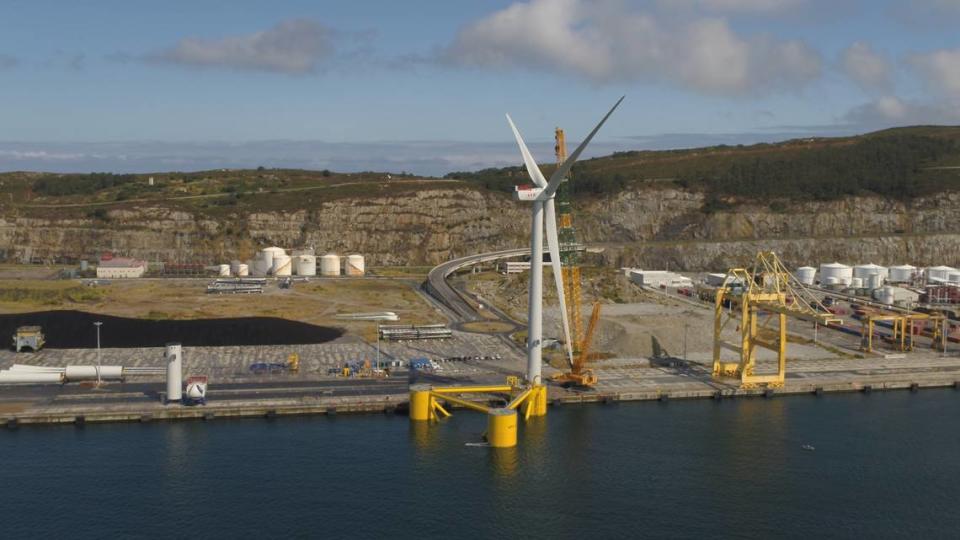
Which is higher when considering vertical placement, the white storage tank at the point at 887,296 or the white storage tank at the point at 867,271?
the white storage tank at the point at 867,271

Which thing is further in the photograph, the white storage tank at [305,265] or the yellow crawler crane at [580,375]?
the white storage tank at [305,265]

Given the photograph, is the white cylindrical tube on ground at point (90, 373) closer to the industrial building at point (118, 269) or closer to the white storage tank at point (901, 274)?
the industrial building at point (118, 269)

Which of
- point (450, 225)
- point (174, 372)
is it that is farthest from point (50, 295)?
point (450, 225)

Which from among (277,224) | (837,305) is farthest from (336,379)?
(277,224)

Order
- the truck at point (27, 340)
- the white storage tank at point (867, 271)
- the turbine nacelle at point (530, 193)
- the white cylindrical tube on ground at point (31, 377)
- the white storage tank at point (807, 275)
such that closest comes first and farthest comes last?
1. the turbine nacelle at point (530, 193)
2. the white cylindrical tube on ground at point (31, 377)
3. the truck at point (27, 340)
4. the white storage tank at point (867, 271)
5. the white storage tank at point (807, 275)

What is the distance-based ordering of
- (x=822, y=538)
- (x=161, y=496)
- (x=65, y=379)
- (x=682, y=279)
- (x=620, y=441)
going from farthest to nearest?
(x=682, y=279) → (x=65, y=379) → (x=620, y=441) → (x=161, y=496) → (x=822, y=538)

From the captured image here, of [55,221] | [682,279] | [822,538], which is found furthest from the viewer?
[55,221]

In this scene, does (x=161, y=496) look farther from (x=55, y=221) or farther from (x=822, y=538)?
(x=55, y=221)

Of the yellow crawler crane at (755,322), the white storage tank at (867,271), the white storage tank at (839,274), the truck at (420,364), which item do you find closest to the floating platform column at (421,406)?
the truck at (420,364)
